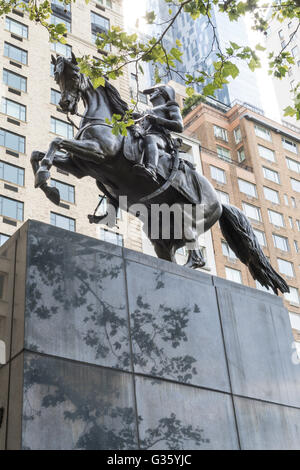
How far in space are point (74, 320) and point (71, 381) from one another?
74cm

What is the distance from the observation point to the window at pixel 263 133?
6106 centimetres

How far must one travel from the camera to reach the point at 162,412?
773 cm

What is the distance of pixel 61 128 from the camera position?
43.2m

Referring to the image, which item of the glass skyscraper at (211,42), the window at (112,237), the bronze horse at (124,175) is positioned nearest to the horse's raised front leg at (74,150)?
the bronze horse at (124,175)

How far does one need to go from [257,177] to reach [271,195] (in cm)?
188

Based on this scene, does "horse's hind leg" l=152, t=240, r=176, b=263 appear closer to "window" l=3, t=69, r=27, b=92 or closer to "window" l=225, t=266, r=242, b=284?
"window" l=3, t=69, r=27, b=92

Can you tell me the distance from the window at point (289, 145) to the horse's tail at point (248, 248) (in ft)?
172

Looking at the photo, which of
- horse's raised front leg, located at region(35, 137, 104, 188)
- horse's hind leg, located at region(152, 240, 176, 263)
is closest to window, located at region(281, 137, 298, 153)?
horse's hind leg, located at region(152, 240, 176, 263)

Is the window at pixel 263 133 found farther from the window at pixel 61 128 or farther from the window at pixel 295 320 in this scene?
the window at pixel 61 128

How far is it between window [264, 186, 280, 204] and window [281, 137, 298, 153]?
683 centimetres

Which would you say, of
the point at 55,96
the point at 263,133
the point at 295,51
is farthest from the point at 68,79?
the point at 295,51

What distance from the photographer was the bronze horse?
394 inches

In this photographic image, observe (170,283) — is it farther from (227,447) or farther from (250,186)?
(250,186)

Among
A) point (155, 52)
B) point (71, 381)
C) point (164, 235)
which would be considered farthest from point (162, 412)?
point (155, 52)
